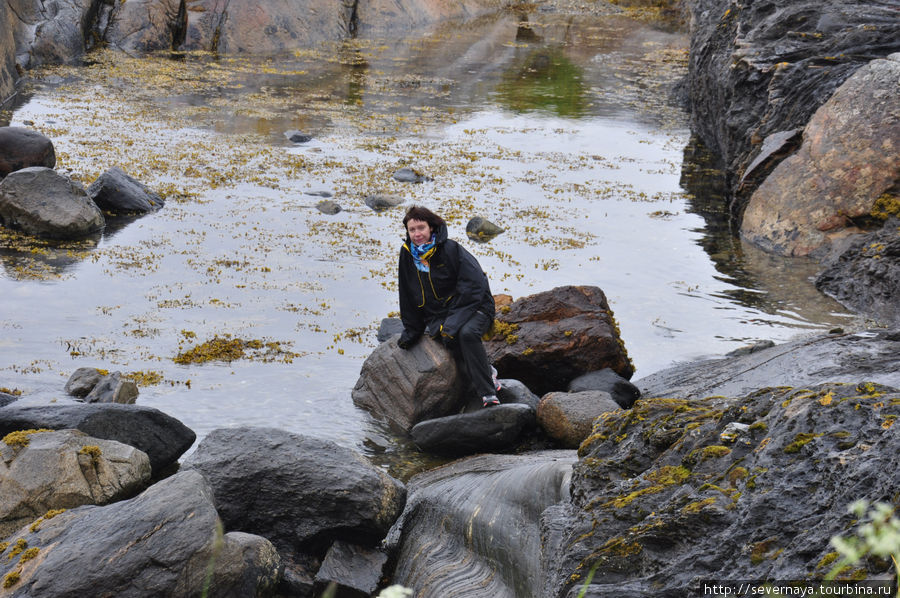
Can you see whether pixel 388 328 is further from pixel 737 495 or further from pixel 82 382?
pixel 737 495

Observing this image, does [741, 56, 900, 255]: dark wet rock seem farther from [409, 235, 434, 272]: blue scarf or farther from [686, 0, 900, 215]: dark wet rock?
[409, 235, 434, 272]: blue scarf

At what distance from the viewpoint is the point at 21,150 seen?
22.1m

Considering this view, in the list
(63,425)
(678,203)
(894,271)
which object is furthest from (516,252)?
(63,425)

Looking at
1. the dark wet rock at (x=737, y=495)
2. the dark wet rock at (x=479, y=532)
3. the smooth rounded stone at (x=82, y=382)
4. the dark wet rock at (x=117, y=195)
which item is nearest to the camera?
the dark wet rock at (x=737, y=495)

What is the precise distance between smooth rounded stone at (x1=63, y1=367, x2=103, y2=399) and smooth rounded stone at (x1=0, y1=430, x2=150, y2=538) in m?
2.78

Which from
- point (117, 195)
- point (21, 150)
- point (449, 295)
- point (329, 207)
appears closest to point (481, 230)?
point (329, 207)

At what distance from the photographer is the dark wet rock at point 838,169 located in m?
17.7

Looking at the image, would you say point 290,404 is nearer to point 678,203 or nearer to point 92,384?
point 92,384

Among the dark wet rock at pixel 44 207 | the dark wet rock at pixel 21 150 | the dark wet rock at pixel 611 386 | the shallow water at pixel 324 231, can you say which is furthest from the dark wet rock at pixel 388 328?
the dark wet rock at pixel 21 150

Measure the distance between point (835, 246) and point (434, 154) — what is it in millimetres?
14182

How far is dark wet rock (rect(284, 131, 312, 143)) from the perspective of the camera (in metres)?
29.0

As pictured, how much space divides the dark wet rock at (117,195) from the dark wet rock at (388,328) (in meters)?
9.27

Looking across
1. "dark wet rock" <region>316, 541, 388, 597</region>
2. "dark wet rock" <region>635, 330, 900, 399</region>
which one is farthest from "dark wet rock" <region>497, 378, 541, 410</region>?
"dark wet rock" <region>316, 541, 388, 597</region>

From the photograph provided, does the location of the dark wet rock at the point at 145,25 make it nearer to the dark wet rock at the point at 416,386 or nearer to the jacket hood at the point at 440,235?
the dark wet rock at the point at 416,386
